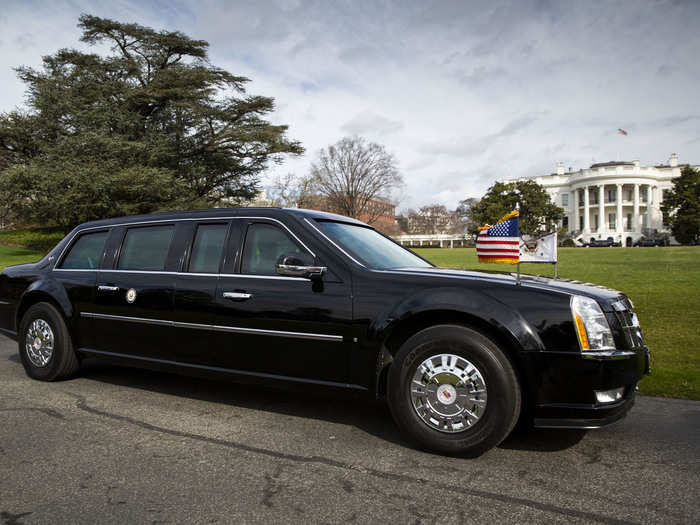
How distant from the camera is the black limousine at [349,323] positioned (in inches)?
127

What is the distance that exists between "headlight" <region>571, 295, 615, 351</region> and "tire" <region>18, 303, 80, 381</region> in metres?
4.66

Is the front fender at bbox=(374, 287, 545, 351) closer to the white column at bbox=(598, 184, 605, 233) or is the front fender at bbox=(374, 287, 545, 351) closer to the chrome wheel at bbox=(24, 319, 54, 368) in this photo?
the chrome wheel at bbox=(24, 319, 54, 368)

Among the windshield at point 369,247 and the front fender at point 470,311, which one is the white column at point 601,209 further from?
the front fender at point 470,311

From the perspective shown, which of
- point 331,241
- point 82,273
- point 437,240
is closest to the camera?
point 331,241

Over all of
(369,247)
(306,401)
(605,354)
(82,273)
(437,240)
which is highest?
(437,240)

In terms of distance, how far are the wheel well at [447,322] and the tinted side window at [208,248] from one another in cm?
165

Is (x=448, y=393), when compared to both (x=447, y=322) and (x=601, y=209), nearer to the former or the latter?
(x=447, y=322)

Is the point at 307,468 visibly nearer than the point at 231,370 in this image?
Yes

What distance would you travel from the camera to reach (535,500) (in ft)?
9.02

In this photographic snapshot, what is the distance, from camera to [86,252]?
5.34m

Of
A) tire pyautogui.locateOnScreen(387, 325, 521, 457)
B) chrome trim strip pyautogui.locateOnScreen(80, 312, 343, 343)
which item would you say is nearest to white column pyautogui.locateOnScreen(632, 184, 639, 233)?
tire pyautogui.locateOnScreen(387, 325, 521, 457)

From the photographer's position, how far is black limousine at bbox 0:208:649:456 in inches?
127

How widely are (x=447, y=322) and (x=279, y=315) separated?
124cm

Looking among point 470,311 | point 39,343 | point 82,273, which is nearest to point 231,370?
point 470,311
